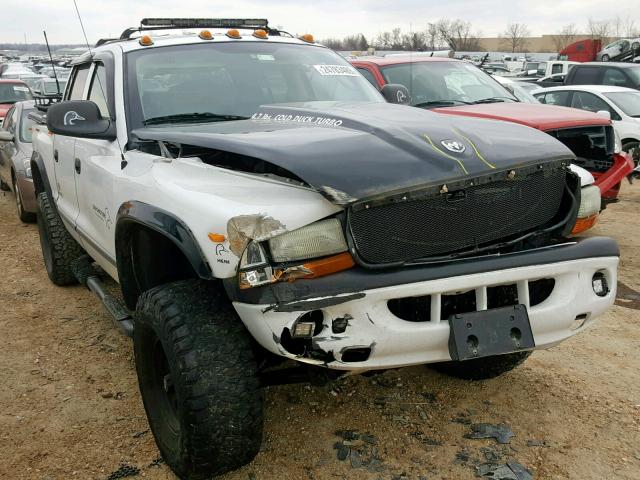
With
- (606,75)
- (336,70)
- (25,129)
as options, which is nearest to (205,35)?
(336,70)

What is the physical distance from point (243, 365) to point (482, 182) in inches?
44.1

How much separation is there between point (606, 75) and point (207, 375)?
12.6m

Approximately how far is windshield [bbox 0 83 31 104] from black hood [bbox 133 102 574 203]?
→ 12.0 meters

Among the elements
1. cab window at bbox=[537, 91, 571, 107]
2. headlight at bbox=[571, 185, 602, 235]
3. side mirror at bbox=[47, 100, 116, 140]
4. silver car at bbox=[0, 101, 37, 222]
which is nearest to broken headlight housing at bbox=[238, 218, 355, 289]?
headlight at bbox=[571, 185, 602, 235]

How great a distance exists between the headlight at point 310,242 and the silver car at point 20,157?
6.17 metres

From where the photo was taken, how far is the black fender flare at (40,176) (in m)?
5.07

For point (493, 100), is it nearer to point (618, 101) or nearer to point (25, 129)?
point (618, 101)

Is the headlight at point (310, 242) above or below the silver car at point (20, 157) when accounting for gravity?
above

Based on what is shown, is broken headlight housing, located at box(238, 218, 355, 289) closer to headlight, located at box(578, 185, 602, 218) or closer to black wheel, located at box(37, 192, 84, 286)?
headlight, located at box(578, 185, 602, 218)

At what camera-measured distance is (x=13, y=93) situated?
13.7m

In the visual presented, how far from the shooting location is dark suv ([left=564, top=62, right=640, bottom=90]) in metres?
12.6

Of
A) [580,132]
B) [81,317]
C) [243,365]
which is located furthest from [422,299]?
[580,132]

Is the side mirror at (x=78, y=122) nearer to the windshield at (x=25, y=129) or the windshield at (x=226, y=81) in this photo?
the windshield at (x=226, y=81)

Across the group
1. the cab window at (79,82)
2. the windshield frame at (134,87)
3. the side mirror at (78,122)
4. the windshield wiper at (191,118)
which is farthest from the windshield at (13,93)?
the windshield wiper at (191,118)
